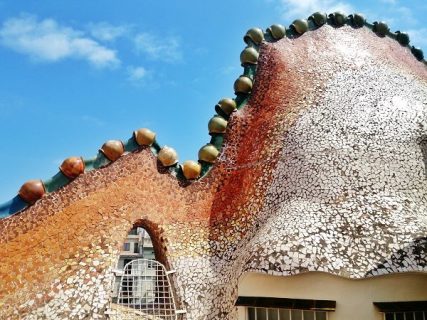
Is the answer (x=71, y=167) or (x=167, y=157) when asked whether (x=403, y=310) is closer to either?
(x=167, y=157)

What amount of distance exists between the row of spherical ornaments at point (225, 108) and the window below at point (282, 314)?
2.03 m

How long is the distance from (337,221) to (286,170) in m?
1.03

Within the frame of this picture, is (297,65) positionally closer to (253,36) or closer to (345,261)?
(253,36)

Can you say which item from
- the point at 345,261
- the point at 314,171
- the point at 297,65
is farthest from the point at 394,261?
the point at 297,65

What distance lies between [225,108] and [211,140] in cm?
52

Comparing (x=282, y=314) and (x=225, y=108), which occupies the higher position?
(x=225, y=108)

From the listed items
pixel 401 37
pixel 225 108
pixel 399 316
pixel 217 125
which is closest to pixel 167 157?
pixel 217 125

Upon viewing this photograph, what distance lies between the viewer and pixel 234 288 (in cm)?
511

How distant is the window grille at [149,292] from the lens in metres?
5.33

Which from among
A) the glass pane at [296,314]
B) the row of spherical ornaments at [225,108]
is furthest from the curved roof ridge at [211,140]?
the glass pane at [296,314]

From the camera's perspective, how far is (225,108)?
22.2 feet

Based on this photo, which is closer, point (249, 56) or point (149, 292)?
point (149, 292)

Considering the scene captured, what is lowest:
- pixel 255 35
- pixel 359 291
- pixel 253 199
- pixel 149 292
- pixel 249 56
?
pixel 359 291

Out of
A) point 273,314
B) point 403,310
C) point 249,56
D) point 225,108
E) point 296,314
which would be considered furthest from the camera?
point 249,56
